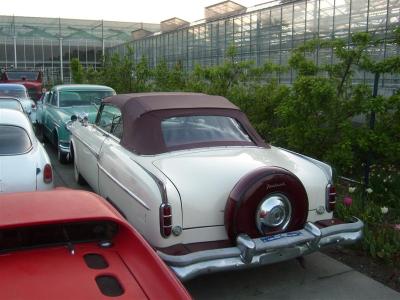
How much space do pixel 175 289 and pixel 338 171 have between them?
15.0 ft

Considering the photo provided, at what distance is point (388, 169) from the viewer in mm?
6223

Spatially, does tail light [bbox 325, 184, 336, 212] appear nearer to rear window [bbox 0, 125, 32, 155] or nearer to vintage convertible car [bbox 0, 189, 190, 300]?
vintage convertible car [bbox 0, 189, 190, 300]

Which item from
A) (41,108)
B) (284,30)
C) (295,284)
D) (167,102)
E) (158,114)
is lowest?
(295,284)

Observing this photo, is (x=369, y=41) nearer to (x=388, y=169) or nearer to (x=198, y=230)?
(x=388, y=169)

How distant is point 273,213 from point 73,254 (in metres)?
1.71

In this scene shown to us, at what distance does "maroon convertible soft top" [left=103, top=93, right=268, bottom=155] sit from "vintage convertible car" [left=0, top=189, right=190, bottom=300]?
5.14 feet

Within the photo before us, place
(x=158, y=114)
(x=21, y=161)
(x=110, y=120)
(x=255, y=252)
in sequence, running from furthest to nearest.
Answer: (x=110, y=120)
(x=21, y=161)
(x=158, y=114)
(x=255, y=252)

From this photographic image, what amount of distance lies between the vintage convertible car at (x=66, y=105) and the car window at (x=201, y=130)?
4441 millimetres

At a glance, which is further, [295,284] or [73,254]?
[295,284]

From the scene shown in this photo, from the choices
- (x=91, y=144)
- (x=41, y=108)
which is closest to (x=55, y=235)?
(x=91, y=144)

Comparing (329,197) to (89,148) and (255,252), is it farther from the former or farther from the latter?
(89,148)

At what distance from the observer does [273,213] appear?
146 inches

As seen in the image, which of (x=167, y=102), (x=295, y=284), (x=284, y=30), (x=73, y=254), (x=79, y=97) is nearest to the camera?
(x=73, y=254)

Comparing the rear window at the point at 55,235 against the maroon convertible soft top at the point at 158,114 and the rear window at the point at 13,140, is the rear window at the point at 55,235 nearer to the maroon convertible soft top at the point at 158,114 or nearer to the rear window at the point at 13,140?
the maroon convertible soft top at the point at 158,114
